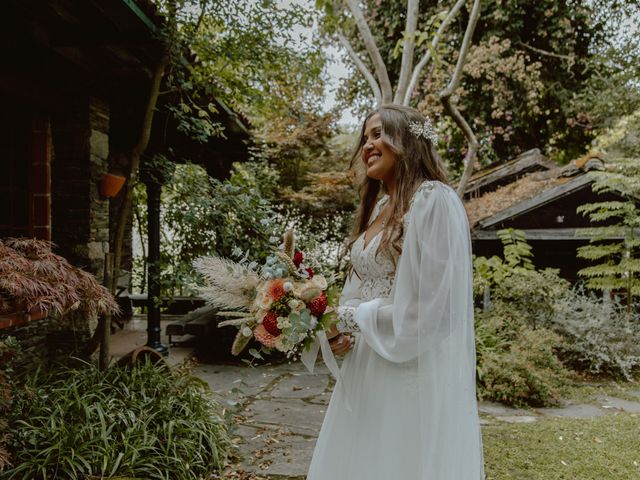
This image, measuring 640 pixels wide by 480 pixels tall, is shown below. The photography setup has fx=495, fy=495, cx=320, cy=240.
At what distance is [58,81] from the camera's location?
471cm

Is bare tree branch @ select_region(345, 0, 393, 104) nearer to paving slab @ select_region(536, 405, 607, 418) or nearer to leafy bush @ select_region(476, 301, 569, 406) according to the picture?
leafy bush @ select_region(476, 301, 569, 406)

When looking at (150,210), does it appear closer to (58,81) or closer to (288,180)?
(58,81)

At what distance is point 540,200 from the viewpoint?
352 inches

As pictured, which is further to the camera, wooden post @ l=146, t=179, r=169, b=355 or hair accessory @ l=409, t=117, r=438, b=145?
wooden post @ l=146, t=179, r=169, b=355

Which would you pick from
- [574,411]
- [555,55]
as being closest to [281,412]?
[574,411]

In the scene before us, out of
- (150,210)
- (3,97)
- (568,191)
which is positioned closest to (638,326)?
(568,191)

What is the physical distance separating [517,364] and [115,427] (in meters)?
4.40

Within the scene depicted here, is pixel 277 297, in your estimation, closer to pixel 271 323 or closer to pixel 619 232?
pixel 271 323

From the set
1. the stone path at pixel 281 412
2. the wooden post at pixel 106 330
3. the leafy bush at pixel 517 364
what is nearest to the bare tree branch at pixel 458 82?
the leafy bush at pixel 517 364

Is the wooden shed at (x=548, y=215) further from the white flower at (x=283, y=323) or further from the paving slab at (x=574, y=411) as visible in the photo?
the white flower at (x=283, y=323)

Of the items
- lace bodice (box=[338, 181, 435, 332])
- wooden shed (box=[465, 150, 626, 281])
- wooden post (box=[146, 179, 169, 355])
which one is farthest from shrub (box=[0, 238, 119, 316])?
wooden shed (box=[465, 150, 626, 281])

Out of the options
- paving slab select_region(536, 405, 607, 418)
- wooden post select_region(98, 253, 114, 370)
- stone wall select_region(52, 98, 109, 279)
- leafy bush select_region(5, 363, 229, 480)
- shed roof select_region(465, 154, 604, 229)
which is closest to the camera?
leafy bush select_region(5, 363, 229, 480)

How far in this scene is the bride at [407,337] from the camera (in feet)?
5.68

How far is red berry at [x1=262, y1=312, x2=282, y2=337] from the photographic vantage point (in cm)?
176
